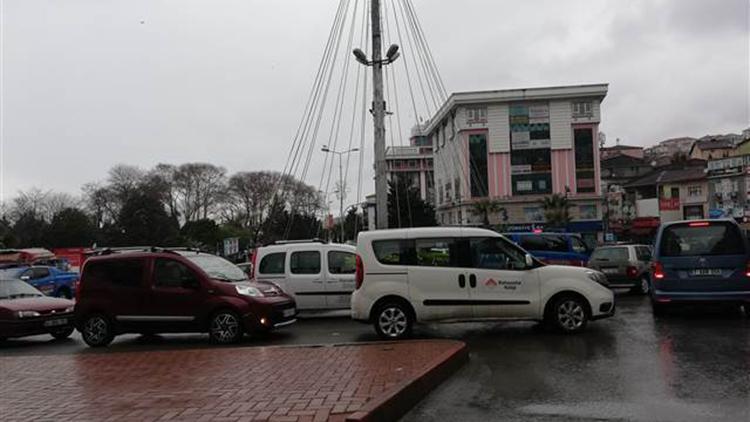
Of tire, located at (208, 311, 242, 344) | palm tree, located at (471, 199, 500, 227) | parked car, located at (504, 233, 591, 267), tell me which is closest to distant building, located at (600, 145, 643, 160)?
palm tree, located at (471, 199, 500, 227)

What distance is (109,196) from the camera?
87.1 meters

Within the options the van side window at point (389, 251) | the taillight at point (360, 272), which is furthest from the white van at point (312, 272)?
the van side window at point (389, 251)

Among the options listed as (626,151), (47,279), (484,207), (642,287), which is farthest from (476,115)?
(642,287)

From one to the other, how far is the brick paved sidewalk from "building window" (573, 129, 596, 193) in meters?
79.1

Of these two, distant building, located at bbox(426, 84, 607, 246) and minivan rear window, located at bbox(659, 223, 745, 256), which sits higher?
distant building, located at bbox(426, 84, 607, 246)

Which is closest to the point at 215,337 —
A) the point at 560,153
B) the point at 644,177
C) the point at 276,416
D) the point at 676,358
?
the point at 276,416

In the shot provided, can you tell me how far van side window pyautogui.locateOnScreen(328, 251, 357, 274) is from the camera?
49.2 feet

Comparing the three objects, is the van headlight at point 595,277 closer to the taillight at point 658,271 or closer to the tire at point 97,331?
the taillight at point 658,271

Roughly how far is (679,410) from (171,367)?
244 inches

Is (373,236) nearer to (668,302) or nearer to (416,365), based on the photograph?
(416,365)

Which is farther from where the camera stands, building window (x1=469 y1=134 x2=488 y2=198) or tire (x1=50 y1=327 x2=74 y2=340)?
building window (x1=469 y1=134 x2=488 y2=198)

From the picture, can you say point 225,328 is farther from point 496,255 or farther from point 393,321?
point 496,255

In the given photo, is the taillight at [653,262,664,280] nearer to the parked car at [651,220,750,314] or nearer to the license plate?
the parked car at [651,220,750,314]

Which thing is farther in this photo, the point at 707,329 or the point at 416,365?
the point at 707,329
